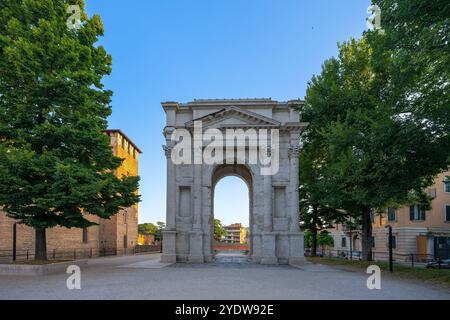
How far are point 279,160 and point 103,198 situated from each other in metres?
13.6

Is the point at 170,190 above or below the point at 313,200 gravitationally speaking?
above

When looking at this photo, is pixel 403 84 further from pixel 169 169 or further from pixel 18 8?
pixel 18 8

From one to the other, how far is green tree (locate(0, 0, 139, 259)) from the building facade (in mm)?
4130

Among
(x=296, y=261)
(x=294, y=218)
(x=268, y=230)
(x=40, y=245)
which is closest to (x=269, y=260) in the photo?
(x=296, y=261)

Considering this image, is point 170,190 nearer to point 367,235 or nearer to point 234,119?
point 234,119

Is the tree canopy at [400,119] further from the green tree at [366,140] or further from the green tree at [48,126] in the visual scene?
the green tree at [48,126]

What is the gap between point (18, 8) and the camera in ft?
68.2

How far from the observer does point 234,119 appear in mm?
29219

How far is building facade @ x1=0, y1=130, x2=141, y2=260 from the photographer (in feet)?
90.5

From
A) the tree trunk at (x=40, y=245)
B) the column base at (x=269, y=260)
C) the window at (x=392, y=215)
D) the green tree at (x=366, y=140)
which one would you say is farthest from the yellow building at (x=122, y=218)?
the window at (x=392, y=215)

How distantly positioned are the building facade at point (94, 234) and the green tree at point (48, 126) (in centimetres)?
413

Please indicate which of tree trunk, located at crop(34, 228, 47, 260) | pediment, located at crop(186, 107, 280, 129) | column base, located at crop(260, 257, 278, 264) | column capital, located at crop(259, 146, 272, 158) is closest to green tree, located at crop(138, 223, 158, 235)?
pediment, located at crop(186, 107, 280, 129)

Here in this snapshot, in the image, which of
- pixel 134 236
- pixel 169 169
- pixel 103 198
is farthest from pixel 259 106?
pixel 134 236

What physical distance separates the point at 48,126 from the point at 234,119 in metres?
13.8
